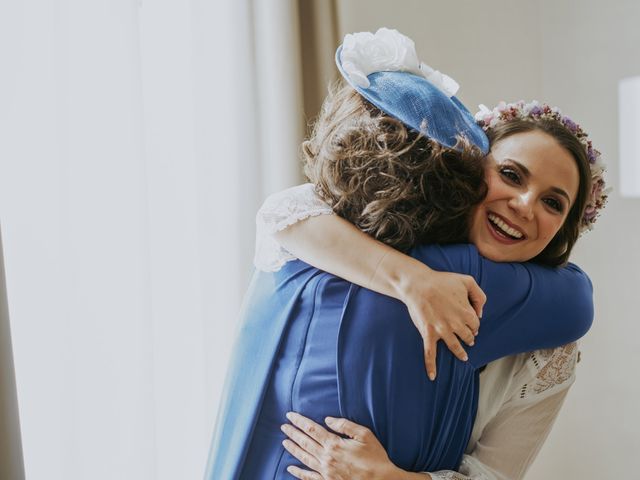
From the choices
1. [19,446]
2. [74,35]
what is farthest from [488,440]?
[74,35]

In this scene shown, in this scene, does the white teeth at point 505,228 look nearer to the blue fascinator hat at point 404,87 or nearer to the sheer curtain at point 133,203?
the blue fascinator hat at point 404,87

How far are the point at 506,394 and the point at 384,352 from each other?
27cm

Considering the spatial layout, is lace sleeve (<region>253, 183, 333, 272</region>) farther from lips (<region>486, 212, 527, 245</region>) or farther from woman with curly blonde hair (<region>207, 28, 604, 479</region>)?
lips (<region>486, 212, 527, 245</region>)

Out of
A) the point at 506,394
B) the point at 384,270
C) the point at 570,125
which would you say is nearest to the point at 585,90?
the point at 570,125

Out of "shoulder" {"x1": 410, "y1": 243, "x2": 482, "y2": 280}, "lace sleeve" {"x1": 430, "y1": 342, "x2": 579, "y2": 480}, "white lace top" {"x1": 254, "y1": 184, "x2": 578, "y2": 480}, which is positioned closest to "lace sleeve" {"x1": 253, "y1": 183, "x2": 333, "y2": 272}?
"white lace top" {"x1": 254, "y1": 184, "x2": 578, "y2": 480}

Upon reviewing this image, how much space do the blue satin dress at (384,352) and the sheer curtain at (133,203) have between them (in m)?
0.49

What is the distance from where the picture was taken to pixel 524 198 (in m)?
1.09

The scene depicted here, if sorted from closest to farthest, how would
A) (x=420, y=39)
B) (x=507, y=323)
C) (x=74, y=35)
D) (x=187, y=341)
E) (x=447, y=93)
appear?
(x=507, y=323) < (x=447, y=93) < (x=74, y=35) < (x=187, y=341) < (x=420, y=39)

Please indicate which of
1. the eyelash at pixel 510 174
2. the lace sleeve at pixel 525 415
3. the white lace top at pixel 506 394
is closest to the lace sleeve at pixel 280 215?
the white lace top at pixel 506 394

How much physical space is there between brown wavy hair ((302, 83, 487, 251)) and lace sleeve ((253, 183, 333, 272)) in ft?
0.14

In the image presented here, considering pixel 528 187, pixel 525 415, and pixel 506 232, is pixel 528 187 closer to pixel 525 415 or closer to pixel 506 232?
pixel 506 232

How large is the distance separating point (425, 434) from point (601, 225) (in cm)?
144

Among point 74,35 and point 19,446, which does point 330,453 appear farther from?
point 74,35

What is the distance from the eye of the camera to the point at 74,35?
57.4 inches
